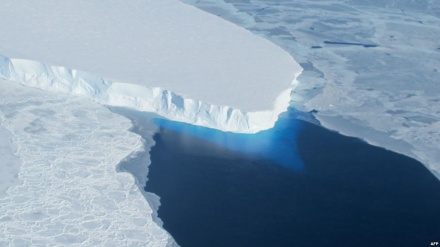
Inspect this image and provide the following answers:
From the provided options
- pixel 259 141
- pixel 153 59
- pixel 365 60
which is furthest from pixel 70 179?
pixel 365 60

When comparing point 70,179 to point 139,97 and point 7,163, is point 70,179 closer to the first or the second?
point 7,163

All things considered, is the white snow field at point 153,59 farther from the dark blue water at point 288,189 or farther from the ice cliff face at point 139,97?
the dark blue water at point 288,189

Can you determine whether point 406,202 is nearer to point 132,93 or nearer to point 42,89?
point 132,93

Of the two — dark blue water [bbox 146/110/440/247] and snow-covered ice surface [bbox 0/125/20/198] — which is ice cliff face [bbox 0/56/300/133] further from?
snow-covered ice surface [bbox 0/125/20/198]

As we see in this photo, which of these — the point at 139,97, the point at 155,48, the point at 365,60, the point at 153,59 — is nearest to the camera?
the point at 139,97

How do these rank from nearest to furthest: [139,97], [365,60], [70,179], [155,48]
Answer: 1. [70,179]
2. [139,97]
3. [155,48]
4. [365,60]

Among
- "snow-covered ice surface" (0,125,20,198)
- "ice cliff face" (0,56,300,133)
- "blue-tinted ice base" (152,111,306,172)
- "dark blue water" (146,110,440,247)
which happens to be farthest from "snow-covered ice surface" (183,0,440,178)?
"snow-covered ice surface" (0,125,20,198)

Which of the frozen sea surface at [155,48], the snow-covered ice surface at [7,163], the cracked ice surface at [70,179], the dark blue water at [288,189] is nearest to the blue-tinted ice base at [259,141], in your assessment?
the dark blue water at [288,189]
